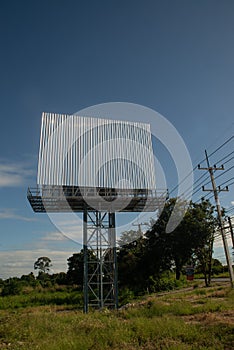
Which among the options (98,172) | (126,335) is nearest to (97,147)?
(98,172)

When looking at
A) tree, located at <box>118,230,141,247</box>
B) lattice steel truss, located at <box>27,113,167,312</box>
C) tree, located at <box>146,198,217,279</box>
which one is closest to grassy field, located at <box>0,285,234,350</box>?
lattice steel truss, located at <box>27,113,167,312</box>

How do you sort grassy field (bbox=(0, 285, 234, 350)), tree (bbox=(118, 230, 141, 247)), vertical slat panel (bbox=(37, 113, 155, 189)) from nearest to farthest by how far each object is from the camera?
grassy field (bbox=(0, 285, 234, 350)), vertical slat panel (bbox=(37, 113, 155, 189)), tree (bbox=(118, 230, 141, 247))

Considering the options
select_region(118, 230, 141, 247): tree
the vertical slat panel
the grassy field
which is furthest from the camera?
select_region(118, 230, 141, 247): tree

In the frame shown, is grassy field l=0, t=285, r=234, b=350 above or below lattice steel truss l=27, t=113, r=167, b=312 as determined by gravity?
below

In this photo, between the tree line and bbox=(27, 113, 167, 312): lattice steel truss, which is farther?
the tree line

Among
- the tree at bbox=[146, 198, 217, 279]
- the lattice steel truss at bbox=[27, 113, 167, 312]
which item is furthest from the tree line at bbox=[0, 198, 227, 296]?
the lattice steel truss at bbox=[27, 113, 167, 312]

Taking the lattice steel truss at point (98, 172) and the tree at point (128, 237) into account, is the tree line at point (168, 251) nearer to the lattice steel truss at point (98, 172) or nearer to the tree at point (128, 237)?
the tree at point (128, 237)

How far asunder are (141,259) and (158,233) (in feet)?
10.7

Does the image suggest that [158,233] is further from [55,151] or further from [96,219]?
[55,151]

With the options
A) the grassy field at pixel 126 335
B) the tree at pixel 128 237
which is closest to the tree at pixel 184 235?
the tree at pixel 128 237

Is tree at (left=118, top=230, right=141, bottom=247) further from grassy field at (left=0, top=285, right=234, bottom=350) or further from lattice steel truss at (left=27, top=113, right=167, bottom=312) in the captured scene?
grassy field at (left=0, top=285, right=234, bottom=350)

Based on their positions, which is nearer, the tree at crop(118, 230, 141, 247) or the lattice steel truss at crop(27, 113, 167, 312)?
the lattice steel truss at crop(27, 113, 167, 312)

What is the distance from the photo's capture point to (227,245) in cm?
1838

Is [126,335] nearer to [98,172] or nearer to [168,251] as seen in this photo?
[98,172]
